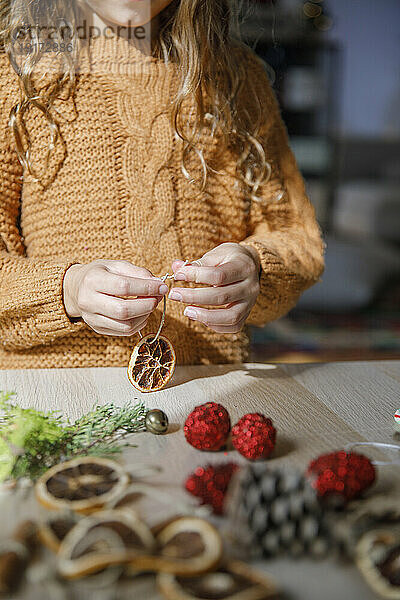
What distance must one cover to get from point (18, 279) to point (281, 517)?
603 millimetres

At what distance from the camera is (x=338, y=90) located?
148 inches

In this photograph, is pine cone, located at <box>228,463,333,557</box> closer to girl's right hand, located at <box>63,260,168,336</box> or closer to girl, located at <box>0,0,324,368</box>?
girl's right hand, located at <box>63,260,168,336</box>

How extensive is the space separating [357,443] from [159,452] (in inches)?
7.9

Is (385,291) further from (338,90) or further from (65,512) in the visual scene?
(65,512)

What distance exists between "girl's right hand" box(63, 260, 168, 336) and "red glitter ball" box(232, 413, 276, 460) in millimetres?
220

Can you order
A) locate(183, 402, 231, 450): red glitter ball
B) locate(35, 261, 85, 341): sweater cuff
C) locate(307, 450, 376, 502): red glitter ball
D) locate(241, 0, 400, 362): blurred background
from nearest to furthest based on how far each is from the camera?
locate(307, 450, 376, 502): red glitter ball → locate(183, 402, 231, 450): red glitter ball → locate(35, 261, 85, 341): sweater cuff → locate(241, 0, 400, 362): blurred background

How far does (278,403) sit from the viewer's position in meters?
0.73

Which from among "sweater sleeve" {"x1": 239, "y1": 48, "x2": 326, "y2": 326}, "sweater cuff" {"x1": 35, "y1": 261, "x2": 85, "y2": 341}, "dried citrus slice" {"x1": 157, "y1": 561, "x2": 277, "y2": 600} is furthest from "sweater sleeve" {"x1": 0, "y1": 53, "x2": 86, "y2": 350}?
"dried citrus slice" {"x1": 157, "y1": 561, "x2": 277, "y2": 600}

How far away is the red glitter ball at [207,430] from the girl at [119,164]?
299 millimetres

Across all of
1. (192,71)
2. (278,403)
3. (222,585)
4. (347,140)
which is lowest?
(347,140)

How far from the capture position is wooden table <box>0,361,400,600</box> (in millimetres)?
452

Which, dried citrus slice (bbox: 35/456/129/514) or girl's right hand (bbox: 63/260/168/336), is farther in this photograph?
girl's right hand (bbox: 63/260/168/336)

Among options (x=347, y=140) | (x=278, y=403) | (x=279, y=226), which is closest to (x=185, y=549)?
(x=278, y=403)

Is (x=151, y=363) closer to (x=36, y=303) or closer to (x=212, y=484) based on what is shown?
(x=36, y=303)
